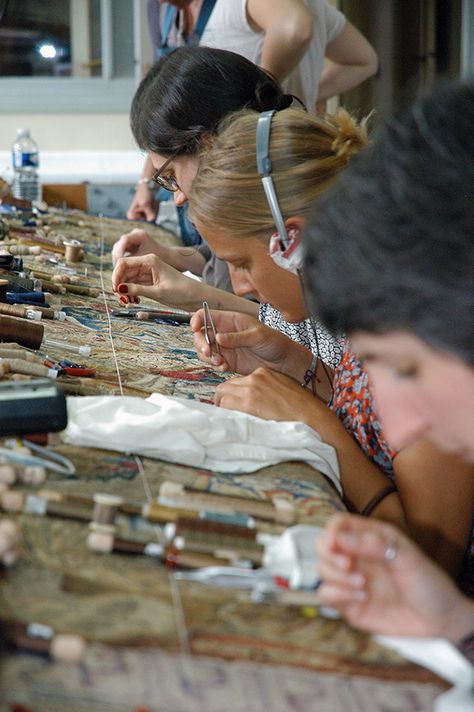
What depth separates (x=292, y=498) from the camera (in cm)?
118

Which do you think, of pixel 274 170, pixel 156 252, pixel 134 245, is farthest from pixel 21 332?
pixel 156 252

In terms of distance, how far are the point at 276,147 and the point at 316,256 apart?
84 centimetres

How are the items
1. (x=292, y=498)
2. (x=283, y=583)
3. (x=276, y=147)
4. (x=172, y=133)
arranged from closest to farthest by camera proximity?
(x=283, y=583), (x=292, y=498), (x=276, y=147), (x=172, y=133)

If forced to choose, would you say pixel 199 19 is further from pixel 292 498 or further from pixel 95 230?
pixel 292 498

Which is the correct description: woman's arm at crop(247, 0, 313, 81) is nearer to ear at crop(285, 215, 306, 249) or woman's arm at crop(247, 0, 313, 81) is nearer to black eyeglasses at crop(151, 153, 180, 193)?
black eyeglasses at crop(151, 153, 180, 193)

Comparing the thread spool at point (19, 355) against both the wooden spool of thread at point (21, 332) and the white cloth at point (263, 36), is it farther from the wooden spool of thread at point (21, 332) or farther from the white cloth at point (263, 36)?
the white cloth at point (263, 36)

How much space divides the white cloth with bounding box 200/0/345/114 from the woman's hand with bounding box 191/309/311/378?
1343 mm

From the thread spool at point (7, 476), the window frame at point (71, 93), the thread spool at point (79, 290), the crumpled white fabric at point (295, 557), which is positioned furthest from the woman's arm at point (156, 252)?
the window frame at point (71, 93)

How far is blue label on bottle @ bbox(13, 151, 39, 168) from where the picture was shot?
4746 millimetres

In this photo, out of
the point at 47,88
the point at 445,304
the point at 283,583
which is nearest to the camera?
the point at 445,304

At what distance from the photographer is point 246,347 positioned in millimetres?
2002

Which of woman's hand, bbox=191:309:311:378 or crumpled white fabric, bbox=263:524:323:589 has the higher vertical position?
crumpled white fabric, bbox=263:524:323:589

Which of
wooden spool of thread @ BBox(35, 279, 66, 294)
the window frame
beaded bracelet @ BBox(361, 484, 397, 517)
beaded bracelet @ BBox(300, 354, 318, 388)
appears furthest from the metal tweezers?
the window frame

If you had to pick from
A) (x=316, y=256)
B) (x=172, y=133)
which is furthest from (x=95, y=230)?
A: (x=316, y=256)
